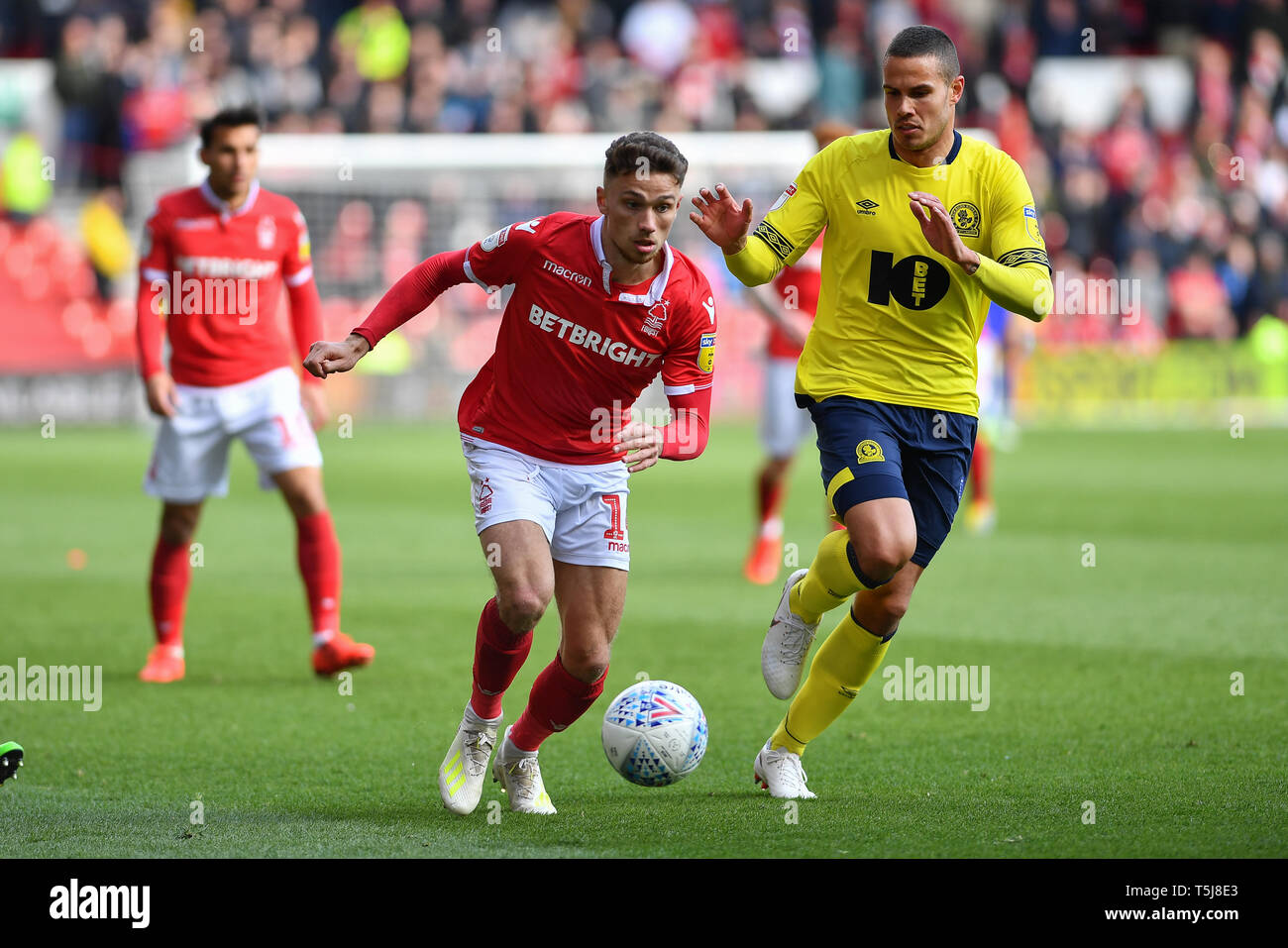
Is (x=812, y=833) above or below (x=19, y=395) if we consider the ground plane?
below

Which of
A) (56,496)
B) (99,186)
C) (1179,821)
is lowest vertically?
(1179,821)

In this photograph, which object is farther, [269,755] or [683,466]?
[683,466]

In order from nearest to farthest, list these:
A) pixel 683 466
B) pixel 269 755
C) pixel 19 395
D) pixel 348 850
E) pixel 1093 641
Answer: pixel 348 850 → pixel 269 755 → pixel 1093 641 → pixel 683 466 → pixel 19 395

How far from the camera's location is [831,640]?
5.64 meters

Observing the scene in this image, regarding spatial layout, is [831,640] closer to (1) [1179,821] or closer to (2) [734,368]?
(1) [1179,821]

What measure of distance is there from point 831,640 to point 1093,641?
10.9ft

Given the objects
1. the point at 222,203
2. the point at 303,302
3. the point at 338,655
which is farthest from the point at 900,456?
the point at 222,203

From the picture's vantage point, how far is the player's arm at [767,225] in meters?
5.23

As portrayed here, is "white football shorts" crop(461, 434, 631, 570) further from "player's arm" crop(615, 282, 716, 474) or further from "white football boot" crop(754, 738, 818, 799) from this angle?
"white football boot" crop(754, 738, 818, 799)

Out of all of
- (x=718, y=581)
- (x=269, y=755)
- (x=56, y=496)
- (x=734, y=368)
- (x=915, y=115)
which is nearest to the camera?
(x=915, y=115)

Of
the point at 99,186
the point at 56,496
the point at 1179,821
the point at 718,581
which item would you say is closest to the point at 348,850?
the point at 1179,821

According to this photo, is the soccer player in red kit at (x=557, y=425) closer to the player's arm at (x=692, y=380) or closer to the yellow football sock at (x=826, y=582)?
the player's arm at (x=692, y=380)

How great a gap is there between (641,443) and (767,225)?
101cm

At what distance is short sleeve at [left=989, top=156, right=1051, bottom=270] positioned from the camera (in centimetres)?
535
